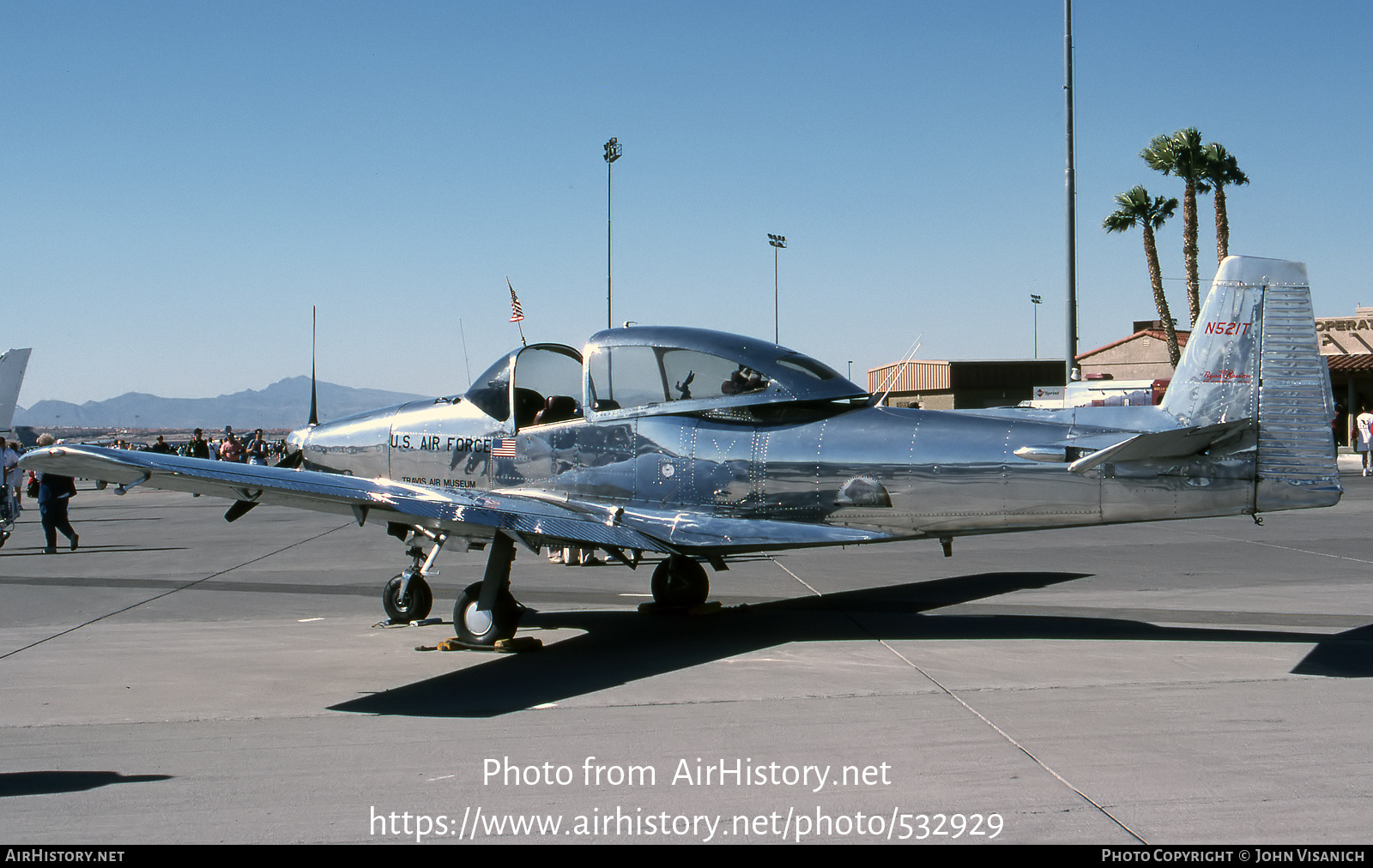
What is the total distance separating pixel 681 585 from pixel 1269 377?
17.3 ft

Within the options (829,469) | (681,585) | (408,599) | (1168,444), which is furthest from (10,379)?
(1168,444)

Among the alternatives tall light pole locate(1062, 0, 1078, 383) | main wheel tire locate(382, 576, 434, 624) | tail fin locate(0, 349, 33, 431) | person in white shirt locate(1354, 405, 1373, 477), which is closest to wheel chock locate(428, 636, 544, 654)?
main wheel tire locate(382, 576, 434, 624)

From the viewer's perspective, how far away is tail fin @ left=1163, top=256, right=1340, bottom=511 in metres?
7.25

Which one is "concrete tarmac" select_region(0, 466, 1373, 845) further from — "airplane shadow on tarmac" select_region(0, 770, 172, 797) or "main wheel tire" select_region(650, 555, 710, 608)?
"main wheel tire" select_region(650, 555, 710, 608)

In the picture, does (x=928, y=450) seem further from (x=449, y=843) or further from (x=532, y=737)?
(x=449, y=843)

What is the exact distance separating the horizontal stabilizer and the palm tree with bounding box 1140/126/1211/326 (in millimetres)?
39471

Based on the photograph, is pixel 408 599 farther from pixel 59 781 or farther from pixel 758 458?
pixel 59 781

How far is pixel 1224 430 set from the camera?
733 centimetres

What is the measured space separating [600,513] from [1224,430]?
4726 millimetres

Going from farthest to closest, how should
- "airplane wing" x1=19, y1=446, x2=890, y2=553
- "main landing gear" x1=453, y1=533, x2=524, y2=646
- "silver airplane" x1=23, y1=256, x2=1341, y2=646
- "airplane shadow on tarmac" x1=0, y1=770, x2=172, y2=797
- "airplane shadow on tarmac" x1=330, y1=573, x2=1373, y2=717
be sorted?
"main landing gear" x1=453, y1=533, x2=524, y2=646 < "silver airplane" x1=23, y1=256, x2=1341, y2=646 < "airplane wing" x1=19, y1=446, x2=890, y2=553 < "airplane shadow on tarmac" x1=330, y1=573, x2=1373, y2=717 < "airplane shadow on tarmac" x1=0, y1=770, x2=172, y2=797

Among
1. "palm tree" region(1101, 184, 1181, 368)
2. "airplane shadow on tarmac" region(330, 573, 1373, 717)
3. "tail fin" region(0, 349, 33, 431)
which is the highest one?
"palm tree" region(1101, 184, 1181, 368)

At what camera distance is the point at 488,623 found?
322 inches

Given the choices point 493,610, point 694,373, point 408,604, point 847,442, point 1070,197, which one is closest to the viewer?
point 493,610
